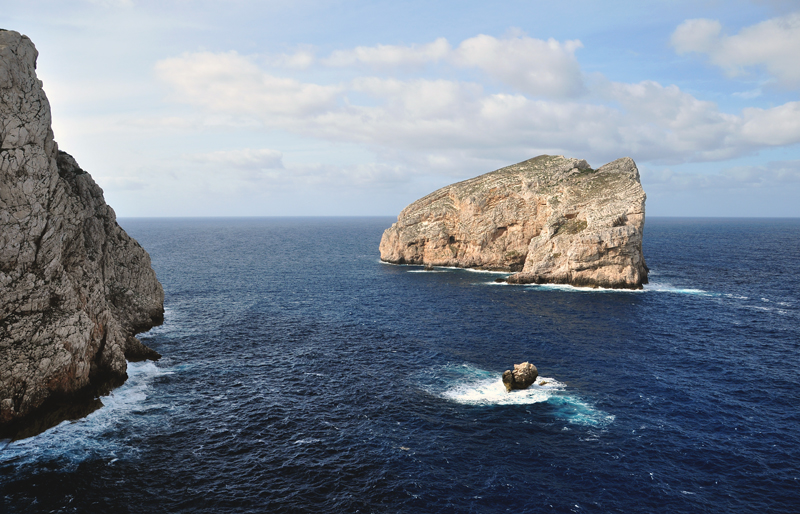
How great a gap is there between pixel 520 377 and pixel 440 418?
12246 millimetres

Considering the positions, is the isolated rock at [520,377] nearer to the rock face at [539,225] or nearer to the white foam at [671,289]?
the rock face at [539,225]

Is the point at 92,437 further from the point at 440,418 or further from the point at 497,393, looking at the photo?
the point at 497,393

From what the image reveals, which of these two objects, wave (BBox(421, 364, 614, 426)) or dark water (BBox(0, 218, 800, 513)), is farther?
wave (BBox(421, 364, 614, 426))

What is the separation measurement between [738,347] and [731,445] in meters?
31.4

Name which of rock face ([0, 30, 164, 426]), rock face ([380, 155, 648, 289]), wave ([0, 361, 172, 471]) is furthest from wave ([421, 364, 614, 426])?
rock face ([380, 155, 648, 289])

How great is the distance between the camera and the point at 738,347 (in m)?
66.7

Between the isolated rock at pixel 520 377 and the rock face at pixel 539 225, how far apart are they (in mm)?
59296

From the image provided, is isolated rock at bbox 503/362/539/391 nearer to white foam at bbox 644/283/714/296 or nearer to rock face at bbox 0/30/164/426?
rock face at bbox 0/30/164/426

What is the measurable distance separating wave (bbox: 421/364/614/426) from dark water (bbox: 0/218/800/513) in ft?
→ 0.90

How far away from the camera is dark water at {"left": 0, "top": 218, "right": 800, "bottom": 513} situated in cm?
3525

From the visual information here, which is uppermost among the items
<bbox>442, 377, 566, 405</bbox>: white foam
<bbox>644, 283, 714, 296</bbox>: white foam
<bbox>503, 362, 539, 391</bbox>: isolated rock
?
<bbox>644, 283, 714, 296</bbox>: white foam

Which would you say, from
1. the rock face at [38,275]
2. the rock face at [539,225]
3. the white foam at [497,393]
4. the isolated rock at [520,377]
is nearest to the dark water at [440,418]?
the white foam at [497,393]

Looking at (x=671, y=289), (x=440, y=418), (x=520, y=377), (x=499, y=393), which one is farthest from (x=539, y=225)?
(x=440, y=418)

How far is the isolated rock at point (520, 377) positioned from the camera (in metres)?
53.9
